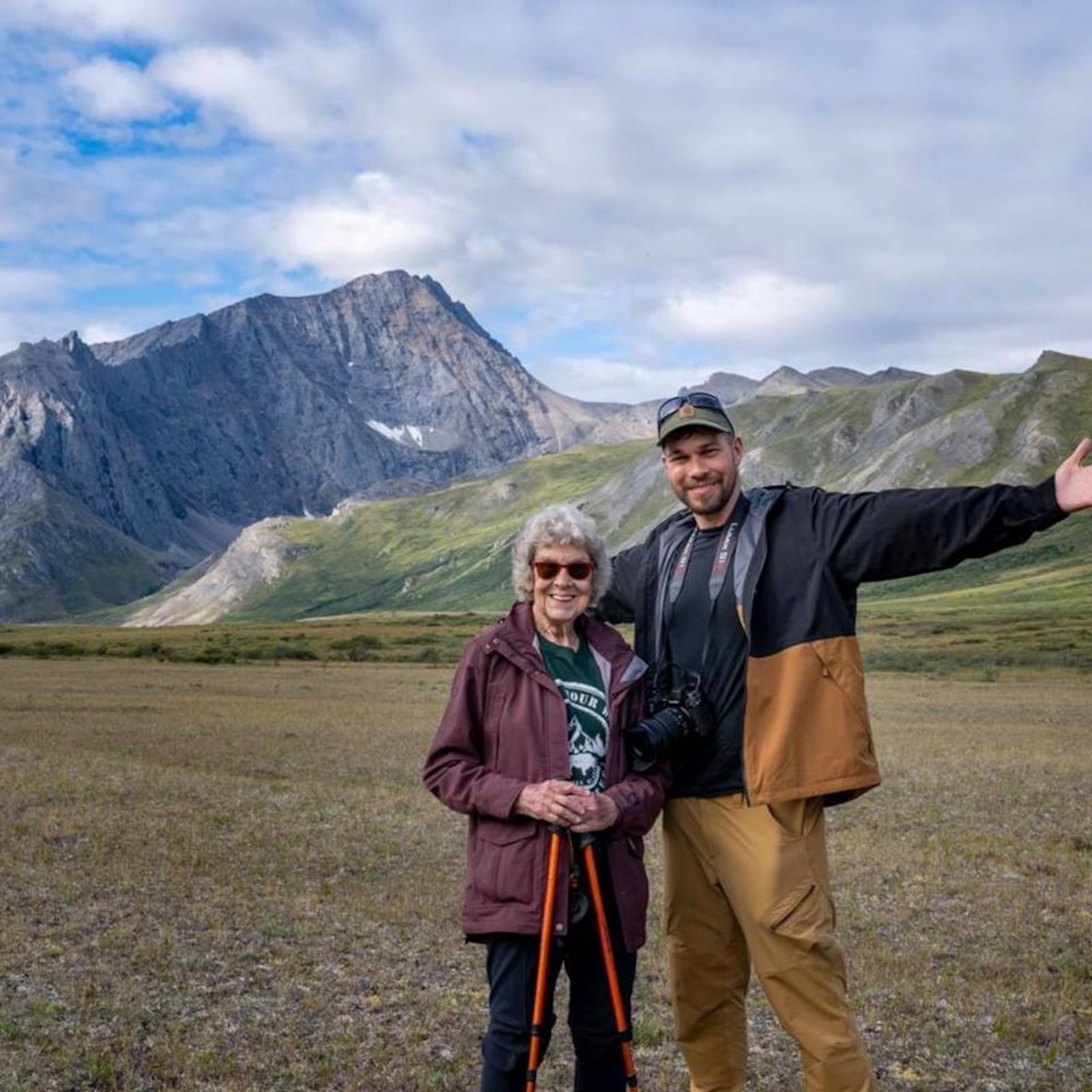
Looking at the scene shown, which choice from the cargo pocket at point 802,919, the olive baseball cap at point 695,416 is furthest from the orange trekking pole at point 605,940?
the olive baseball cap at point 695,416

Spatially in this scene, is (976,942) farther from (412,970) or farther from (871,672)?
(871,672)

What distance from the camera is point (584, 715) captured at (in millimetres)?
5824

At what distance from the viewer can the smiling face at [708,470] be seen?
20.4 ft

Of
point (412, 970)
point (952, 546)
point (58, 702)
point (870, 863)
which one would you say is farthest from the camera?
point (58, 702)

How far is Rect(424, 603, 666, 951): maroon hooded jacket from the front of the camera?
18.4 feet

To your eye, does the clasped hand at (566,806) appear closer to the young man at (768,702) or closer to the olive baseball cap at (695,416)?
the young man at (768,702)

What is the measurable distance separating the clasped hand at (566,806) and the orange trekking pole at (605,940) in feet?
0.57

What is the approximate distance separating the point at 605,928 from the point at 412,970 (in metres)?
5.85

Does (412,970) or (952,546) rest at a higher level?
(952,546)

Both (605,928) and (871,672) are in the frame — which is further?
(871,672)

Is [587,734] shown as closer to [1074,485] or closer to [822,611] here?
[822,611]

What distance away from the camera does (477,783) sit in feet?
18.5

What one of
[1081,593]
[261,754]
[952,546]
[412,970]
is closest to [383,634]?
[261,754]

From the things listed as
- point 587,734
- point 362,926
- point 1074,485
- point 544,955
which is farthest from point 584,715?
point 362,926
